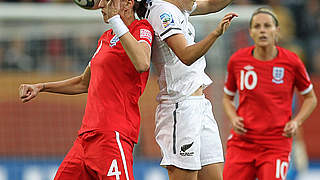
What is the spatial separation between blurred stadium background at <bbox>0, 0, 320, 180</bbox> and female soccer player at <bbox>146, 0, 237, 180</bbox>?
186 inches

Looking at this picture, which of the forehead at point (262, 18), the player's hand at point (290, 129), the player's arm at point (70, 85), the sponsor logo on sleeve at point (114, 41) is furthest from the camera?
the forehead at point (262, 18)

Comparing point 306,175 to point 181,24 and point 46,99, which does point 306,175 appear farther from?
point 181,24

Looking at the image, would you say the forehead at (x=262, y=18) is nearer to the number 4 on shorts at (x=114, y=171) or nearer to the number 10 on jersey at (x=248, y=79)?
the number 10 on jersey at (x=248, y=79)

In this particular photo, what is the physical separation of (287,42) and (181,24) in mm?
8334

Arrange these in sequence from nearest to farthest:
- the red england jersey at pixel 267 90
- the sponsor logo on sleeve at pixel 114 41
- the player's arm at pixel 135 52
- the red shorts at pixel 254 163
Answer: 1. the player's arm at pixel 135 52
2. the sponsor logo on sleeve at pixel 114 41
3. the red shorts at pixel 254 163
4. the red england jersey at pixel 267 90

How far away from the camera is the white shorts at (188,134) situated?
191 inches

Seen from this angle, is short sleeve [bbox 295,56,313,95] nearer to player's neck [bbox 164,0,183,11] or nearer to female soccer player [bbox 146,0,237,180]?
female soccer player [bbox 146,0,237,180]

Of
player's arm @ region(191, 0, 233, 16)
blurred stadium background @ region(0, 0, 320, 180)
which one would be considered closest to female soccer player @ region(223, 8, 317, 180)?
player's arm @ region(191, 0, 233, 16)

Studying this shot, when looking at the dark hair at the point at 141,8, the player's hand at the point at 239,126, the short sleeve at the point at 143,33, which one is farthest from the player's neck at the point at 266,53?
the short sleeve at the point at 143,33

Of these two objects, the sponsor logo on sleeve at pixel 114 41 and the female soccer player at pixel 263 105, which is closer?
the sponsor logo on sleeve at pixel 114 41

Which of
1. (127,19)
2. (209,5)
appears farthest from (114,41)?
(209,5)

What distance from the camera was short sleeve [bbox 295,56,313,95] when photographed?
6.56 metres

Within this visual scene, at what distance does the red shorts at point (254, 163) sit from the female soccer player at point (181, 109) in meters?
1.28

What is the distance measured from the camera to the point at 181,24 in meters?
4.85
